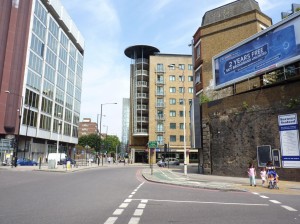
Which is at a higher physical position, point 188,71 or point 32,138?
point 188,71

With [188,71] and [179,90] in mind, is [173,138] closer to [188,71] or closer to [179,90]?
[179,90]

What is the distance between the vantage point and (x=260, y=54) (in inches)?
956

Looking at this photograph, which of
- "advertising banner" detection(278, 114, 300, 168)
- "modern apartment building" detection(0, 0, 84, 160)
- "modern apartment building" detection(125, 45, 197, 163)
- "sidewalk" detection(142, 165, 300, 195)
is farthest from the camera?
"modern apartment building" detection(125, 45, 197, 163)

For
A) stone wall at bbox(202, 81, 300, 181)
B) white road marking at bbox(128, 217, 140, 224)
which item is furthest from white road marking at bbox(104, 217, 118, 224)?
stone wall at bbox(202, 81, 300, 181)

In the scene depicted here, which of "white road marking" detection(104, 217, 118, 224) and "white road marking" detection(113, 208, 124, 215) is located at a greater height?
"white road marking" detection(113, 208, 124, 215)

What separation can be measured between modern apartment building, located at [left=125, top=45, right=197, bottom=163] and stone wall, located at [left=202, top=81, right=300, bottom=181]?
42.9 metres

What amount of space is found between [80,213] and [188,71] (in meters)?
69.5

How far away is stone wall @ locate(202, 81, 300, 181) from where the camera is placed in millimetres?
20859

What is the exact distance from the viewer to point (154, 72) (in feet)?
243

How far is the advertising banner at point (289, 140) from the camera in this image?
19.8 meters

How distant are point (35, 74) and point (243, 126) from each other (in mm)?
43000

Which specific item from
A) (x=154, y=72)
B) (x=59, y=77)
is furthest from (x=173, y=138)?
(x=59, y=77)

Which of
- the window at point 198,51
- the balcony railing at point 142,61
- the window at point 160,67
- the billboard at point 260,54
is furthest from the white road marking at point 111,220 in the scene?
the balcony railing at point 142,61

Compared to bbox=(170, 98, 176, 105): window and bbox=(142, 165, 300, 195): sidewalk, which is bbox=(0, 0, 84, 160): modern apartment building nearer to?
bbox=(170, 98, 176, 105): window
